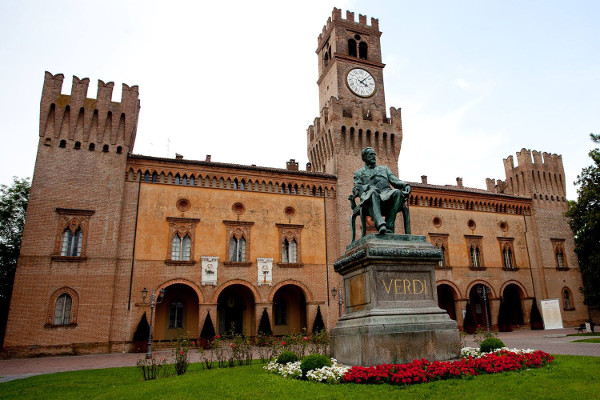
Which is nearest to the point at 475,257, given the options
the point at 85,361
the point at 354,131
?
the point at 354,131

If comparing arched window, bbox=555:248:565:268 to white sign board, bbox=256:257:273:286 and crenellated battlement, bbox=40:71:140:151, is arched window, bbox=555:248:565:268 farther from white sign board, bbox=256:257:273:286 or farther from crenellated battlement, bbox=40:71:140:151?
crenellated battlement, bbox=40:71:140:151

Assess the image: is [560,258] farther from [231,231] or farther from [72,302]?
[72,302]

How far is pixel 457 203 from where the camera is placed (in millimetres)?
37812

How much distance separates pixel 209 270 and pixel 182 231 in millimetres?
3249

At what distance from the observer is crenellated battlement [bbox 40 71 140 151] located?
27.9m

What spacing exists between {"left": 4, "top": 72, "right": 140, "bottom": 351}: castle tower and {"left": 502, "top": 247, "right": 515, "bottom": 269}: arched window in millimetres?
31909

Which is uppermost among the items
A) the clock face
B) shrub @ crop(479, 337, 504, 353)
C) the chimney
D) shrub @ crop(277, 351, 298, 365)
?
the clock face

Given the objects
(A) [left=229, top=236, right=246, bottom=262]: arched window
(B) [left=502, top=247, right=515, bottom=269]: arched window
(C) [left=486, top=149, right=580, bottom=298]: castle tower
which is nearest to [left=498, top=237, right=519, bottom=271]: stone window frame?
(B) [left=502, top=247, right=515, bottom=269]: arched window

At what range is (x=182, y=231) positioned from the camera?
→ 2889 centimetres

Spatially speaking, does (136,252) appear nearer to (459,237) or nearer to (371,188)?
(371,188)

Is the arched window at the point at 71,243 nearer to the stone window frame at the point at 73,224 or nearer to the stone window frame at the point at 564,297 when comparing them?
the stone window frame at the point at 73,224

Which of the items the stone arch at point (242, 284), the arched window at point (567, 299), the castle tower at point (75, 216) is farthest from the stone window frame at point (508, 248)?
the castle tower at point (75, 216)

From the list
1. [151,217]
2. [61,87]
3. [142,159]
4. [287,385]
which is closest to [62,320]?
[151,217]

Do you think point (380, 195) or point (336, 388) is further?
point (380, 195)
